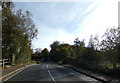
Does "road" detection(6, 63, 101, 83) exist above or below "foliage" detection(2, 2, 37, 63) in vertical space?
below

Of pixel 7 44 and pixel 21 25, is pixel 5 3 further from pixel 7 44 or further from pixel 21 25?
pixel 7 44

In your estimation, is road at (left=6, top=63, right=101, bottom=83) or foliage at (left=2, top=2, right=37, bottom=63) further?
foliage at (left=2, top=2, right=37, bottom=63)

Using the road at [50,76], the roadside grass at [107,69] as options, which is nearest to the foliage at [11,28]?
the road at [50,76]

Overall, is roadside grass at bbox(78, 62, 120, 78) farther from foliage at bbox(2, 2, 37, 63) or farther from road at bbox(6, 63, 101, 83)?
foliage at bbox(2, 2, 37, 63)

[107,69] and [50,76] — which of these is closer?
[50,76]

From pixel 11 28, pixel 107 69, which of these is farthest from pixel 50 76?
pixel 11 28

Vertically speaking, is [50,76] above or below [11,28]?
below

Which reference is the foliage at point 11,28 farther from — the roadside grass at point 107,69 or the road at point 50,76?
the roadside grass at point 107,69

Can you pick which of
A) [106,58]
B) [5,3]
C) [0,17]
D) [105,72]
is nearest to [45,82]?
[105,72]

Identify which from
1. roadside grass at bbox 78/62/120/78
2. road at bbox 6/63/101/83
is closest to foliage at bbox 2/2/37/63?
road at bbox 6/63/101/83

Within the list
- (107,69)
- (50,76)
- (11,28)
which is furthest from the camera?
(11,28)

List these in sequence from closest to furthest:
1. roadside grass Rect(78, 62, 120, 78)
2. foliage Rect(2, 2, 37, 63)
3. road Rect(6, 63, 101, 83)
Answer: road Rect(6, 63, 101, 83)
roadside grass Rect(78, 62, 120, 78)
foliage Rect(2, 2, 37, 63)

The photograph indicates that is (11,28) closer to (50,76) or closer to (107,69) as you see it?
(50,76)

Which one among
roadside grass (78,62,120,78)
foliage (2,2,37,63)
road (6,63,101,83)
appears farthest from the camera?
foliage (2,2,37,63)
